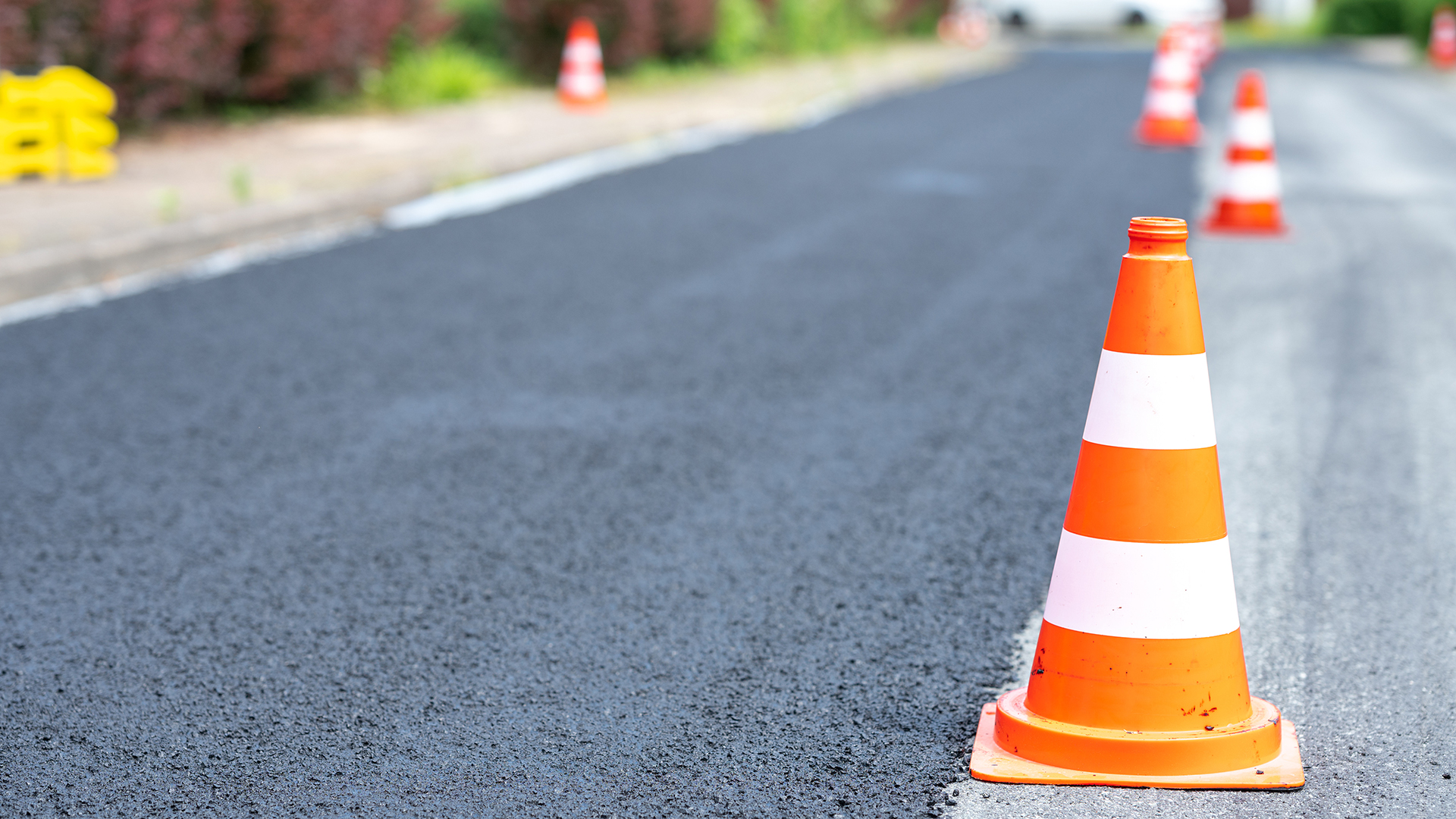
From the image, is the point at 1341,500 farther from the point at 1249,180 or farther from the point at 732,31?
the point at 732,31

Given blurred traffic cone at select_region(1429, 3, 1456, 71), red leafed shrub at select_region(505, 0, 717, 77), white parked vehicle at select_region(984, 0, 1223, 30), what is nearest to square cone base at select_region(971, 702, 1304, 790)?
red leafed shrub at select_region(505, 0, 717, 77)

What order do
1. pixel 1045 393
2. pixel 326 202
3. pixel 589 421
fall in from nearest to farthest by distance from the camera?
pixel 589 421 → pixel 1045 393 → pixel 326 202

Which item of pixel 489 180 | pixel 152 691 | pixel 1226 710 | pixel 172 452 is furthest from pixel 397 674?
pixel 489 180

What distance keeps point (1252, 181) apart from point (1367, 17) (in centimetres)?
3755

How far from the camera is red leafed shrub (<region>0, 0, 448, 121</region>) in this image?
10680 millimetres

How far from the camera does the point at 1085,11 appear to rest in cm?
4284

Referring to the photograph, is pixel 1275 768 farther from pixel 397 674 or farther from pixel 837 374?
pixel 837 374

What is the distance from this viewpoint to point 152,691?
10.1 ft

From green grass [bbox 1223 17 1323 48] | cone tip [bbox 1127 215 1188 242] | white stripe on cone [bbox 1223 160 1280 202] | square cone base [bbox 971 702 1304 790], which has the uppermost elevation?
cone tip [bbox 1127 215 1188 242]

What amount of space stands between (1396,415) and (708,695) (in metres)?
3.15

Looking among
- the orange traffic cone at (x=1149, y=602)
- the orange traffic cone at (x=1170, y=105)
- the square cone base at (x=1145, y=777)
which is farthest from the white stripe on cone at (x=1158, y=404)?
the orange traffic cone at (x=1170, y=105)

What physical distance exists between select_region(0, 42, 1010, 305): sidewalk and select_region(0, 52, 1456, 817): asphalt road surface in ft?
1.84

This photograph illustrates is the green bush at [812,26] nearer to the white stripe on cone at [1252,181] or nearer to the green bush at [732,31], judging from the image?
the green bush at [732,31]

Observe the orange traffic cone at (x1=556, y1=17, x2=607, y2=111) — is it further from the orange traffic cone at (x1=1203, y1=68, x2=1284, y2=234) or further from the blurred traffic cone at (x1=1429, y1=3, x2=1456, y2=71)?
the blurred traffic cone at (x1=1429, y1=3, x2=1456, y2=71)
